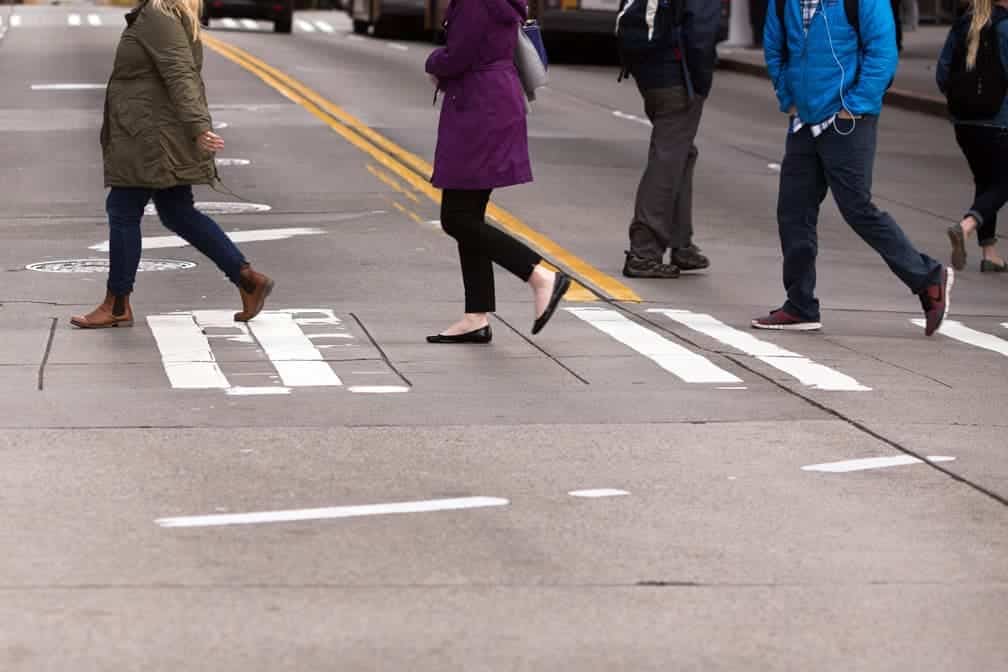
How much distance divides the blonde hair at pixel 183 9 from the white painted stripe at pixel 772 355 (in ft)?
8.75

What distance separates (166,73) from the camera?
10.3 metres

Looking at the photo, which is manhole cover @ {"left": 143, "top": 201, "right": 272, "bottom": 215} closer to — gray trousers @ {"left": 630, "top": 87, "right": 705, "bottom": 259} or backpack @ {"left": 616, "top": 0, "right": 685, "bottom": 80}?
gray trousers @ {"left": 630, "top": 87, "right": 705, "bottom": 259}

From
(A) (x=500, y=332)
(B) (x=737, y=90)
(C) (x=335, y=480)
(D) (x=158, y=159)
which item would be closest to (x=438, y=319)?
(A) (x=500, y=332)

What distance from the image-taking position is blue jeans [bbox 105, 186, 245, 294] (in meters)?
10.5

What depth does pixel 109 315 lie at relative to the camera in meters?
10.5

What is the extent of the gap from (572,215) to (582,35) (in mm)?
22372

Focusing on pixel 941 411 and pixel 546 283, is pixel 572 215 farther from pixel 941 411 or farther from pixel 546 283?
pixel 941 411

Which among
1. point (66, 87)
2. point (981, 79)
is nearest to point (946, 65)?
point (981, 79)

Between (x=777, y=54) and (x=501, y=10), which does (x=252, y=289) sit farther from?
(x=777, y=54)

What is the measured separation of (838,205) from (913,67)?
27056mm

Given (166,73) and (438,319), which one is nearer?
(166,73)

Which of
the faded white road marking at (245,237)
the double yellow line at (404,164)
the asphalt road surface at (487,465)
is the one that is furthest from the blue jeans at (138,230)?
the faded white road marking at (245,237)

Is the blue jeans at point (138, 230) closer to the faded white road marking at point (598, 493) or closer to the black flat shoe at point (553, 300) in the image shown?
the black flat shoe at point (553, 300)

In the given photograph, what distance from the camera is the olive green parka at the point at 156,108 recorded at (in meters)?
10.3
